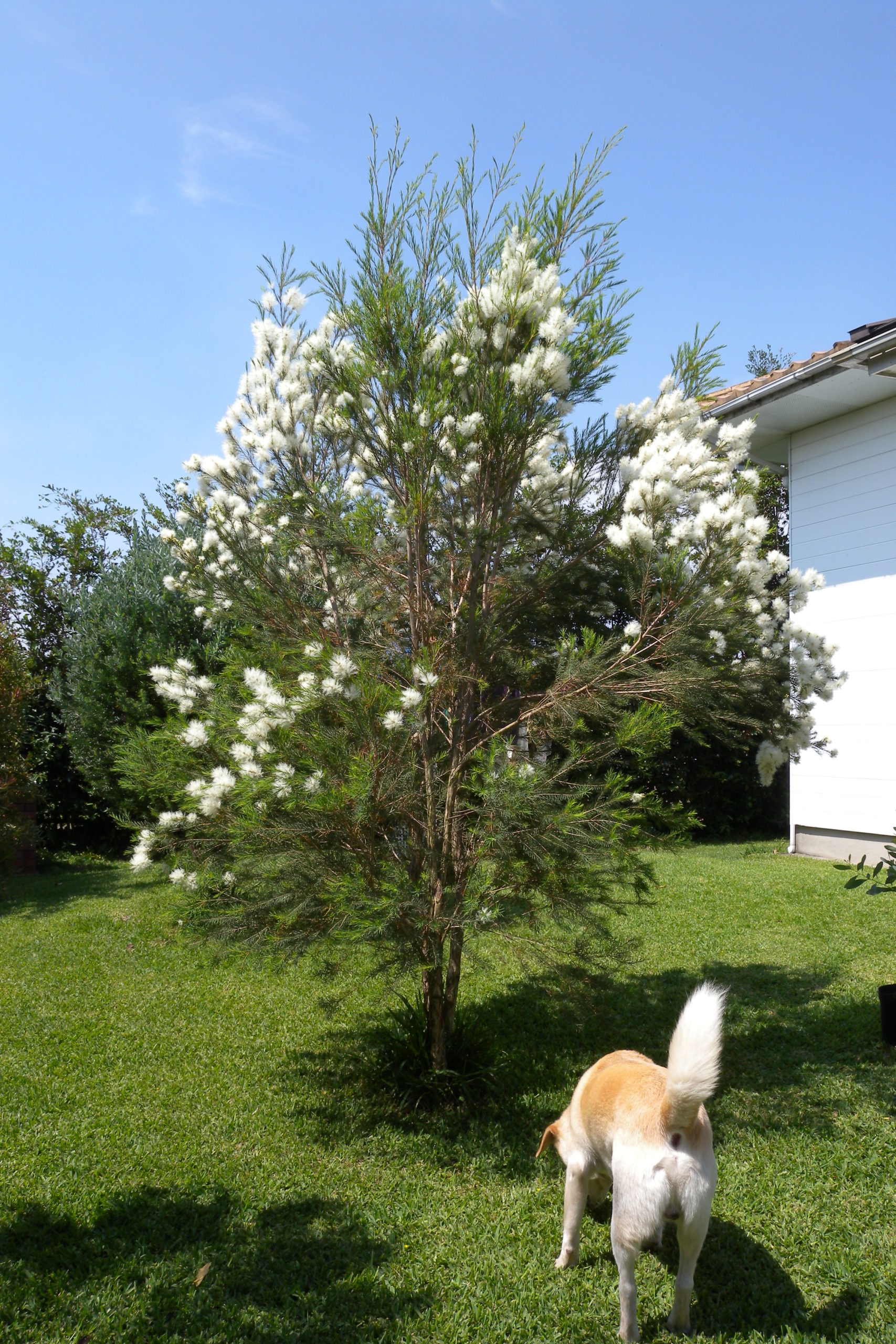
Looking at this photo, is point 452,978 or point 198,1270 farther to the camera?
point 452,978

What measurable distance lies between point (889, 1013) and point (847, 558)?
263 inches

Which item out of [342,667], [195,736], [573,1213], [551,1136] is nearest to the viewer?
[573,1213]

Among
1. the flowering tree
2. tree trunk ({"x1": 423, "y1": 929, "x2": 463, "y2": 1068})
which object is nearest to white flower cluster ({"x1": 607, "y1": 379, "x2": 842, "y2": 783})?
the flowering tree

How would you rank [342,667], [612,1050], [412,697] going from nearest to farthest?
[412,697] < [342,667] < [612,1050]

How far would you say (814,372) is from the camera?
905 centimetres

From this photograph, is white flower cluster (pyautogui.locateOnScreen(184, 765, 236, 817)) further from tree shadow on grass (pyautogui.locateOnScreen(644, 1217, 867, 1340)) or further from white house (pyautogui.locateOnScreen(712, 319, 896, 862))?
white house (pyautogui.locateOnScreen(712, 319, 896, 862))

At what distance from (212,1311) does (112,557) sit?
579 inches

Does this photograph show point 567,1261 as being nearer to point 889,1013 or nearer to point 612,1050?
point 612,1050

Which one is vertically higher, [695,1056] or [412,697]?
[412,697]

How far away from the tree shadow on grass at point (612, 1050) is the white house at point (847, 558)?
4.15m

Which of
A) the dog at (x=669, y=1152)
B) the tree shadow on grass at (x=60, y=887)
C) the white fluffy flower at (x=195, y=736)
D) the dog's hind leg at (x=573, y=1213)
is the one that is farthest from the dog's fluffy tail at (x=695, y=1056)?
the tree shadow on grass at (x=60, y=887)

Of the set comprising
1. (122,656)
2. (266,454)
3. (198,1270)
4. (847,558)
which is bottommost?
(198,1270)

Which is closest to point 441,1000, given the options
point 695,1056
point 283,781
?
point 283,781

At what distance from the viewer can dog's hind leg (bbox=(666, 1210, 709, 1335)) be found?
2.61 meters
